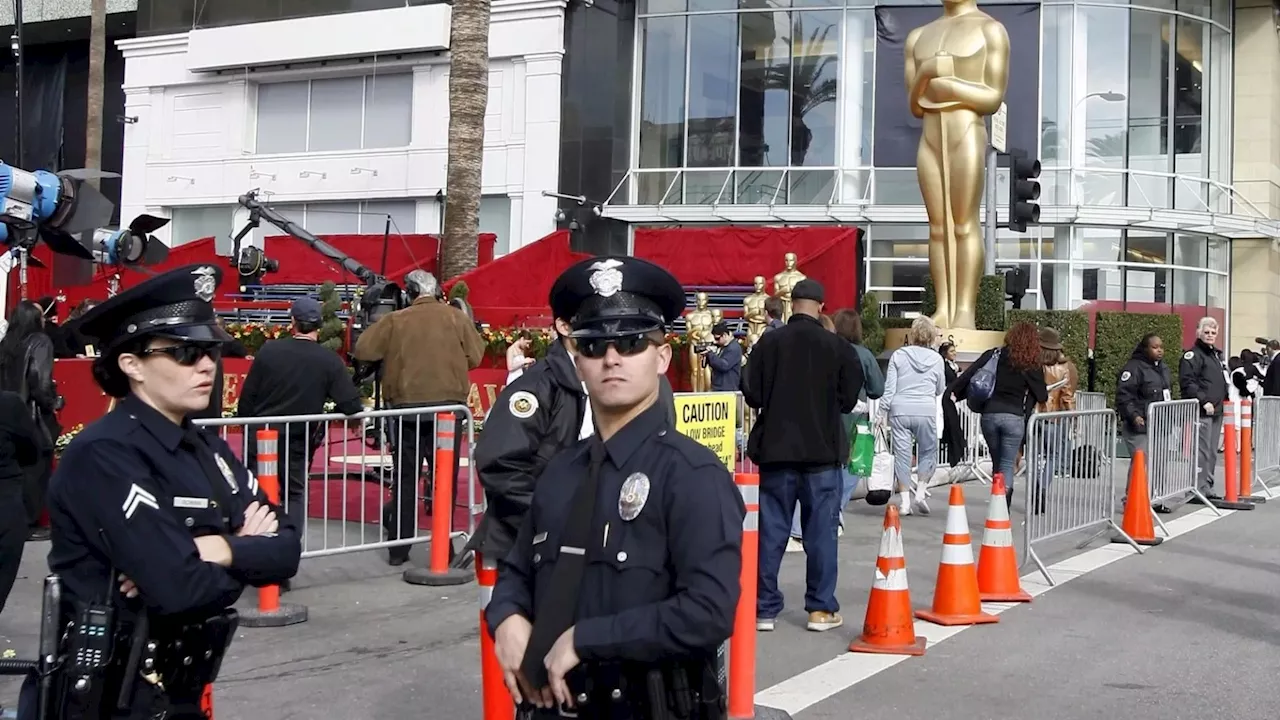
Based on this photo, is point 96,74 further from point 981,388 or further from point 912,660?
point 912,660

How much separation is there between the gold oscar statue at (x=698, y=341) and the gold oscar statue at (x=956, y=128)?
4060mm

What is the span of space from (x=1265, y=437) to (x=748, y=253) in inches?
421

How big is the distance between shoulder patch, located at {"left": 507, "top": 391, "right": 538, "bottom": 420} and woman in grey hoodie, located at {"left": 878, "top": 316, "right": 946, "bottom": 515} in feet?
26.7

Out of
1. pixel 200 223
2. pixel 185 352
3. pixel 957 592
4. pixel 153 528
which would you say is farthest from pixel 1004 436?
pixel 200 223

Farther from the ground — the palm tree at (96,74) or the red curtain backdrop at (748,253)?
the palm tree at (96,74)

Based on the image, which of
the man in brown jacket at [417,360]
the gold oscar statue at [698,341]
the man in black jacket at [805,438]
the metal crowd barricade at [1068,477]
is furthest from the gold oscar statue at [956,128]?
Answer: the man in black jacket at [805,438]

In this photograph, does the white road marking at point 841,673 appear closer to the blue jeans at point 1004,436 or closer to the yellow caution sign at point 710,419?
the yellow caution sign at point 710,419

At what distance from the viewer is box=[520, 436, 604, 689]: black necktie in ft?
9.84

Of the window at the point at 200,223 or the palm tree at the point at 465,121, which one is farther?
the window at the point at 200,223

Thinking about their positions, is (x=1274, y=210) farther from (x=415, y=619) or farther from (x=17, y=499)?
(x=17, y=499)

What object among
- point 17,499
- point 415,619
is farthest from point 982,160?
point 17,499

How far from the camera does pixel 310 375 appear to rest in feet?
30.4

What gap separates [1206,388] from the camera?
47.3 feet

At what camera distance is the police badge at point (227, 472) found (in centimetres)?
357
